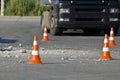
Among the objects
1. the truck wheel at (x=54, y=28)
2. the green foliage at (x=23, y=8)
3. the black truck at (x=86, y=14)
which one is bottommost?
the green foliage at (x=23, y=8)

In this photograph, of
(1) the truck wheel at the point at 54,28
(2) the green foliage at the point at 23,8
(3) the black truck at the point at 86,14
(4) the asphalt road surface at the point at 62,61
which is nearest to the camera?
(4) the asphalt road surface at the point at 62,61

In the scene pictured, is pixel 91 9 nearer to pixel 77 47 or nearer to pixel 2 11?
pixel 77 47

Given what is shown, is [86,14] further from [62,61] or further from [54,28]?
[62,61]

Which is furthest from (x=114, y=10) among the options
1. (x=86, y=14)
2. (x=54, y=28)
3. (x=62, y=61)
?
(x=62, y=61)

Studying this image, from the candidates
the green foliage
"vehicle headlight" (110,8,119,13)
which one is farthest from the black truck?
the green foliage

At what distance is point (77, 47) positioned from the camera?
19.1m

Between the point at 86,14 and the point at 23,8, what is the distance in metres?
16.5

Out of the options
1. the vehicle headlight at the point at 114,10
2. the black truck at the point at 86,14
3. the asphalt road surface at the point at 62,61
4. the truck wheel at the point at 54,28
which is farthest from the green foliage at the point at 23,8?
the asphalt road surface at the point at 62,61

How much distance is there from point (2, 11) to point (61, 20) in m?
16.6

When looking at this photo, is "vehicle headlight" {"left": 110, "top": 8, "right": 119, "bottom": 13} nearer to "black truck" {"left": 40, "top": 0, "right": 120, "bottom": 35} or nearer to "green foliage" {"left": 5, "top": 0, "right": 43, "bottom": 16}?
"black truck" {"left": 40, "top": 0, "right": 120, "bottom": 35}

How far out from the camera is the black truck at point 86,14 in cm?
2395

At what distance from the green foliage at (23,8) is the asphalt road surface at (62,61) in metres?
16.8

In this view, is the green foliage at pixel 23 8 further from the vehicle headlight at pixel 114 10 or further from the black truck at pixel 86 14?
the vehicle headlight at pixel 114 10

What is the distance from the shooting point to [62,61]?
14531mm
